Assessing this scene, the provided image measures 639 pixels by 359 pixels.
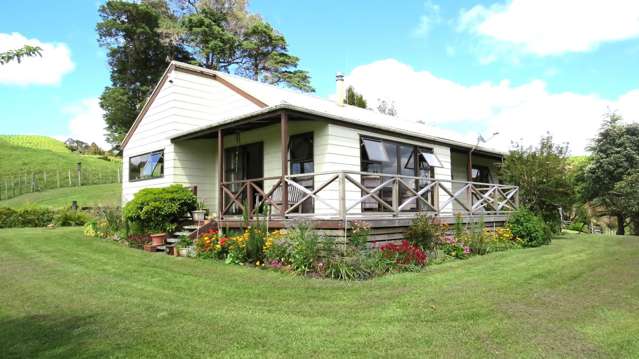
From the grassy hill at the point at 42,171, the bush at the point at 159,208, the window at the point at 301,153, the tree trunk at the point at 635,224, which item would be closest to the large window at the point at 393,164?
the window at the point at 301,153

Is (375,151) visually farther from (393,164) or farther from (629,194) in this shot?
(629,194)

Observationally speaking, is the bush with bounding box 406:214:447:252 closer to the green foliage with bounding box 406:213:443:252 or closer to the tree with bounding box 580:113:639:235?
the green foliage with bounding box 406:213:443:252

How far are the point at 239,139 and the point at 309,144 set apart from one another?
290cm

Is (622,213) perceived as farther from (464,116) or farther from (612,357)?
(464,116)

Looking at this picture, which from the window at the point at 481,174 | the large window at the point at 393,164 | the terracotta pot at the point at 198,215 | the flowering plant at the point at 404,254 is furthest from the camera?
the window at the point at 481,174

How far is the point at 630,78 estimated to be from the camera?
784 inches

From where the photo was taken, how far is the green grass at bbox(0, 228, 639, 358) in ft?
14.5

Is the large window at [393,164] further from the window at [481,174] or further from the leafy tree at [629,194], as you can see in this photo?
the leafy tree at [629,194]

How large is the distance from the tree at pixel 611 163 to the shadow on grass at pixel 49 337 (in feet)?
68.1

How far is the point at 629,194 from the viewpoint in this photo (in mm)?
18781

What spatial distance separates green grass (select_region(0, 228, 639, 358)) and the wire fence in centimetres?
2608

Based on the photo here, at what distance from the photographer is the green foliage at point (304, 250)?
817 cm

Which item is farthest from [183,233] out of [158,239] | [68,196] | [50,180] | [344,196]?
[50,180]

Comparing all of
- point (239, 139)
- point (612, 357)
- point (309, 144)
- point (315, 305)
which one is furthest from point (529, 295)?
point (239, 139)
